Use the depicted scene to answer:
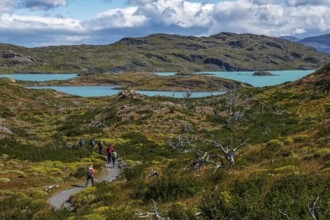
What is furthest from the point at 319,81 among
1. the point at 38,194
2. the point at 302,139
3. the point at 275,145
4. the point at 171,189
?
the point at 38,194

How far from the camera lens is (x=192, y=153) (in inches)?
1618

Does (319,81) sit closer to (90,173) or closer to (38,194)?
(90,173)

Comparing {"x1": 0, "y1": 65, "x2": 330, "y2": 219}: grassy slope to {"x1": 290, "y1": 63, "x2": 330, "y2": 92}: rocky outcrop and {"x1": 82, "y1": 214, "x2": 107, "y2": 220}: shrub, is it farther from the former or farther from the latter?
{"x1": 82, "y1": 214, "x2": 107, "y2": 220}: shrub

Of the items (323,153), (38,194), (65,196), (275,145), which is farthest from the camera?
(275,145)

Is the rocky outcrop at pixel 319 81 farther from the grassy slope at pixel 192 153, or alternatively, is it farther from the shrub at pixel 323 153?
the shrub at pixel 323 153

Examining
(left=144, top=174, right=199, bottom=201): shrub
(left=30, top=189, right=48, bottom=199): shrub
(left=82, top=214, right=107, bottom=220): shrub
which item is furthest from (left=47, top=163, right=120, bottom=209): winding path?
(left=144, top=174, right=199, bottom=201): shrub

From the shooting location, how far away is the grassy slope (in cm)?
1597

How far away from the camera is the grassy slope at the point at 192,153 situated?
16.0 metres

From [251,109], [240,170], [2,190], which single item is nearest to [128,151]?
[2,190]

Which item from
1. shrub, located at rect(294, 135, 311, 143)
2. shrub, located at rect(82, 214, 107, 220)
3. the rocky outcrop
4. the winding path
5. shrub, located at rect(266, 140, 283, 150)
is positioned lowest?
the winding path

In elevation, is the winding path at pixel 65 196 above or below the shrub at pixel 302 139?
below

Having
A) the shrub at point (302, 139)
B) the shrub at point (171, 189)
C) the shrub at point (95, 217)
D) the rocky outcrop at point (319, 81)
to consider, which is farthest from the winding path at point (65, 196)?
the rocky outcrop at point (319, 81)

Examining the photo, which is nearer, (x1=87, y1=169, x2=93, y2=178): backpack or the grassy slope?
the grassy slope

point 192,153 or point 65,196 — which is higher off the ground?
point 192,153
